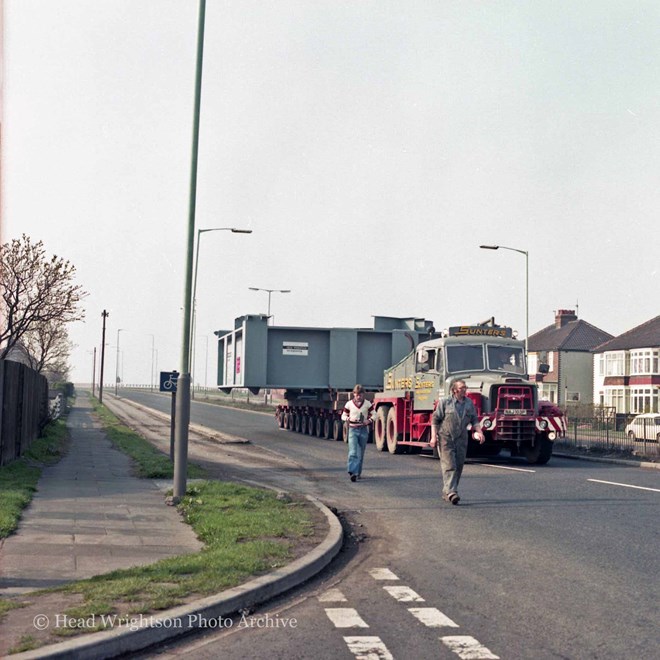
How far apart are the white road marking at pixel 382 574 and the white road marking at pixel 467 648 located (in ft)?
6.81

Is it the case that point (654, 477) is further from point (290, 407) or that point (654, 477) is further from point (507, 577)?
point (290, 407)

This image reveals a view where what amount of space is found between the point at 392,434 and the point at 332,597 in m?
17.7

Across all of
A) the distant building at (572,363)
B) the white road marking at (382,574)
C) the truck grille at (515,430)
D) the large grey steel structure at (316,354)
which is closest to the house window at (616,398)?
the distant building at (572,363)

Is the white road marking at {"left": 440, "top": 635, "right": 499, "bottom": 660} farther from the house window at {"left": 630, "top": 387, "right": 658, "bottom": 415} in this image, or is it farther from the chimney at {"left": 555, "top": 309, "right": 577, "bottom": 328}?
the chimney at {"left": 555, "top": 309, "right": 577, "bottom": 328}

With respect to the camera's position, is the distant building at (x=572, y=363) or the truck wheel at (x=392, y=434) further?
the distant building at (x=572, y=363)

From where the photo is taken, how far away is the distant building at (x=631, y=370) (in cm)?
6031

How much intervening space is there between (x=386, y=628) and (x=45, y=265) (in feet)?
84.0

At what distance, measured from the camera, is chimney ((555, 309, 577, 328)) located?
81.0 meters

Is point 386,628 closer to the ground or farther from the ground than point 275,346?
closer to the ground

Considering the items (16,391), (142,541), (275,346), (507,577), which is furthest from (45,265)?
(507,577)

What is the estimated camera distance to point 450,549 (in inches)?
384

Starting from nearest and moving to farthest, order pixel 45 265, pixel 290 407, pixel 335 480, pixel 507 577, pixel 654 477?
1. pixel 507 577
2. pixel 335 480
3. pixel 654 477
4. pixel 45 265
5. pixel 290 407

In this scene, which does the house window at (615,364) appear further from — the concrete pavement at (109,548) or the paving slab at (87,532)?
the concrete pavement at (109,548)

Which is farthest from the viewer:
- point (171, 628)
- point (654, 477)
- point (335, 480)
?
point (654, 477)
